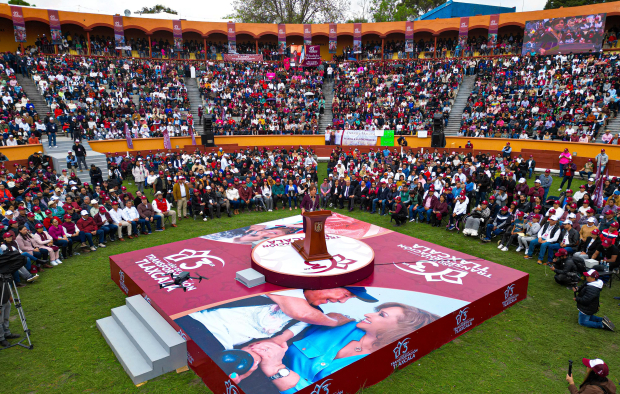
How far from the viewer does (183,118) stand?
27.7 m

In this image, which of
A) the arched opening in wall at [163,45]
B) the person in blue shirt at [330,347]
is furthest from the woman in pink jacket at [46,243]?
the arched opening in wall at [163,45]

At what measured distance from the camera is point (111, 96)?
88.6 ft

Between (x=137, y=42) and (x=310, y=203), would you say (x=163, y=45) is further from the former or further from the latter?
(x=310, y=203)

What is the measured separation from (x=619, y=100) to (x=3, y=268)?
92.5 feet

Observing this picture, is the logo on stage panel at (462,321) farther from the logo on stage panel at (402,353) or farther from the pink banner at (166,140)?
the pink banner at (166,140)

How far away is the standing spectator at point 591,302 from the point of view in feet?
23.9

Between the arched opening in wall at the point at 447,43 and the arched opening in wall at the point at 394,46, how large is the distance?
128 inches

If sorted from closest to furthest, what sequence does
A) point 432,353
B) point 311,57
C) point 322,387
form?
point 322,387
point 432,353
point 311,57

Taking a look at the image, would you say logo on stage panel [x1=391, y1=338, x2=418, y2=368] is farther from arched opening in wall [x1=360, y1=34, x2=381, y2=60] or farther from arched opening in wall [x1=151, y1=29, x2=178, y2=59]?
arched opening in wall [x1=151, y1=29, x2=178, y2=59]

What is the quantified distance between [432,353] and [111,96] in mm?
27562

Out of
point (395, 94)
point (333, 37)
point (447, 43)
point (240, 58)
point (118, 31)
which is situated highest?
point (333, 37)

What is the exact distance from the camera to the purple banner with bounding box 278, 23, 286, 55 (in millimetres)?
35969

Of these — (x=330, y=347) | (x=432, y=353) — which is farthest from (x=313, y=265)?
(x=432, y=353)

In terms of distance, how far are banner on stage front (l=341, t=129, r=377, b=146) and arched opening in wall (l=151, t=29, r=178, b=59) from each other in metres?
18.9
